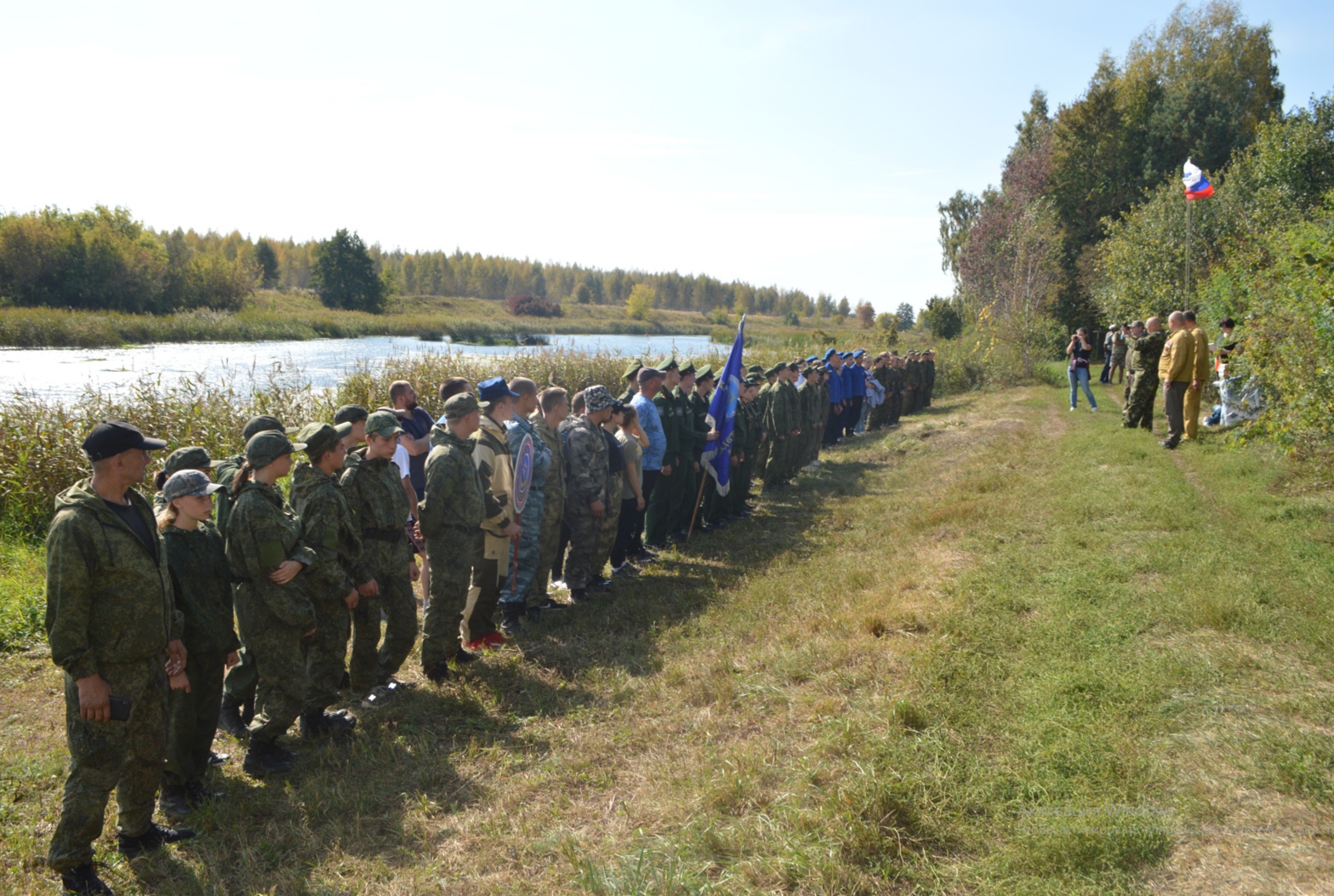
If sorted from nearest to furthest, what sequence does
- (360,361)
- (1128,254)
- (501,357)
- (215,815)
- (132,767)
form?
(132,767) < (215,815) < (360,361) < (501,357) < (1128,254)

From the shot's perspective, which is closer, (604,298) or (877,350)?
(877,350)

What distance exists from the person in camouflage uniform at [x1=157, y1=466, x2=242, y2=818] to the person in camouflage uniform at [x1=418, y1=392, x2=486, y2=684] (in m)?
1.44

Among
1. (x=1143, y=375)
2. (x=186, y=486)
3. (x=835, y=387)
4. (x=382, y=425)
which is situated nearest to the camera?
(x=186, y=486)

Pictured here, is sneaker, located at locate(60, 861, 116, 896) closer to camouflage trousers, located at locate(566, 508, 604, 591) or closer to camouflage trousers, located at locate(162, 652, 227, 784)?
camouflage trousers, located at locate(162, 652, 227, 784)

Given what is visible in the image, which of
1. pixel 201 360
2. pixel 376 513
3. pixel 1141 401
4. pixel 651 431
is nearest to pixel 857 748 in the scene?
pixel 376 513

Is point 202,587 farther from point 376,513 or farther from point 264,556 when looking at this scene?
point 376,513

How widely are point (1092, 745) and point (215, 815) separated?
461 centimetres

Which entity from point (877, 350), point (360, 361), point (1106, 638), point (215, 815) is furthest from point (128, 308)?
point (1106, 638)

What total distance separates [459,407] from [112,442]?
2.42 meters

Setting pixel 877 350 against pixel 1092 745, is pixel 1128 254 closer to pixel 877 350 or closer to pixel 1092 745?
pixel 877 350

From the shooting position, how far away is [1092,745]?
3.78m

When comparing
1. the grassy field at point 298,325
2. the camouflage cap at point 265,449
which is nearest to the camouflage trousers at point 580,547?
the camouflage cap at point 265,449

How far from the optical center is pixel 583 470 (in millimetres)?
7379

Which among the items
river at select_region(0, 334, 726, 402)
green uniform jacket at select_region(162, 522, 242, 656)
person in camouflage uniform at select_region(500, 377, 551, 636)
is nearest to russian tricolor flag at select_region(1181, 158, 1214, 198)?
river at select_region(0, 334, 726, 402)
